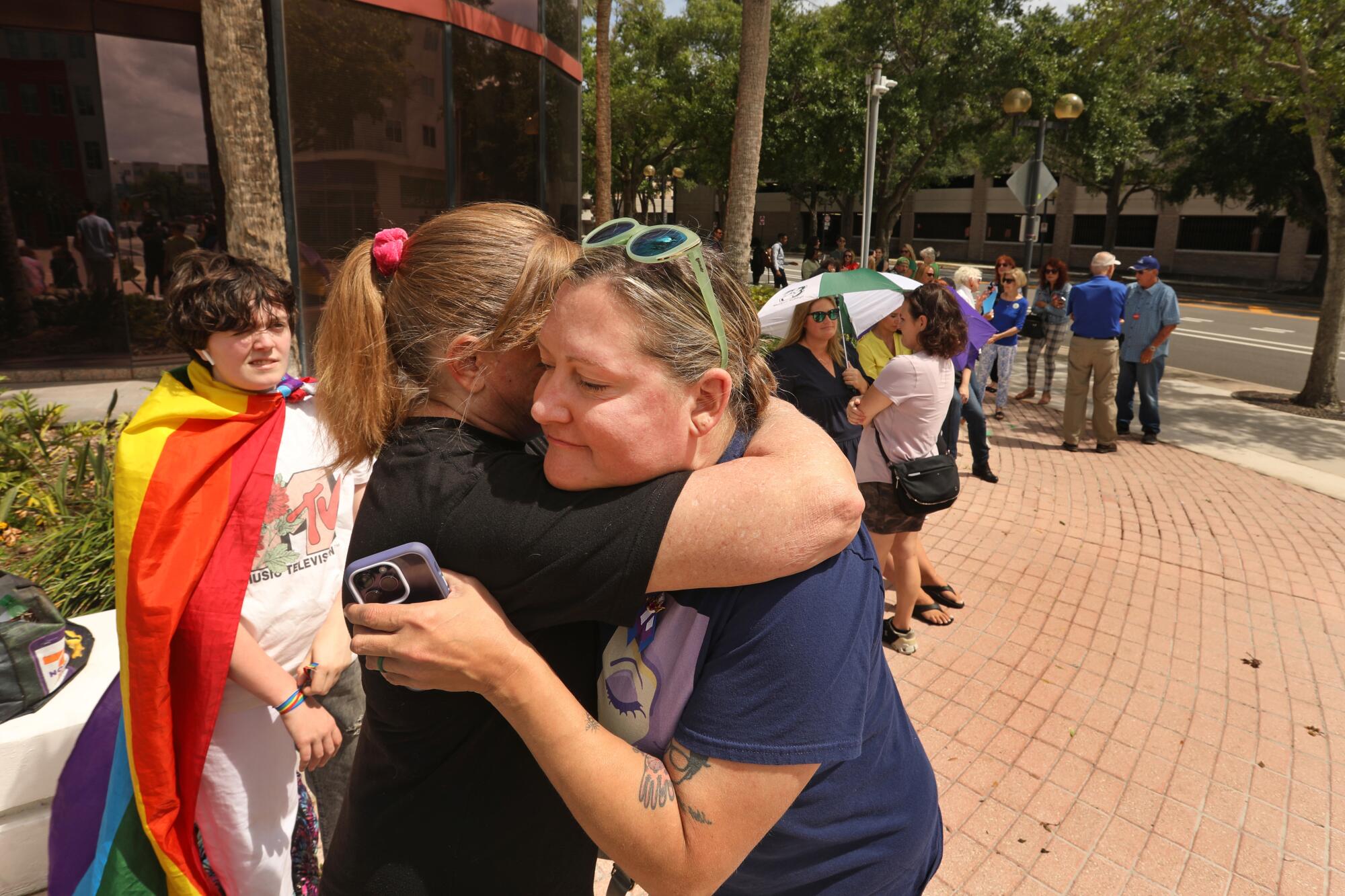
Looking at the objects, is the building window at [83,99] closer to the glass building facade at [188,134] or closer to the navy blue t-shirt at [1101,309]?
the glass building facade at [188,134]

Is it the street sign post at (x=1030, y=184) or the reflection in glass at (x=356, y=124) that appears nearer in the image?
the reflection in glass at (x=356, y=124)

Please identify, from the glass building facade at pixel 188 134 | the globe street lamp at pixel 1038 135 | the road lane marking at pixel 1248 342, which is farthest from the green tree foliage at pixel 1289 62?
the glass building facade at pixel 188 134

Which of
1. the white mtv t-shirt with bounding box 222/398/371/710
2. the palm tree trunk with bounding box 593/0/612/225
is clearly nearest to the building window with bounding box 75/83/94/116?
the palm tree trunk with bounding box 593/0/612/225

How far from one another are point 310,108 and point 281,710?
858 centimetres

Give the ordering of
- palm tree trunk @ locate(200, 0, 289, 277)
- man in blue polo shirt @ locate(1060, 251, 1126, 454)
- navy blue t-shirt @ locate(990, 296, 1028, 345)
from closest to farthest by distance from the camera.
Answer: palm tree trunk @ locate(200, 0, 289, 277) < man in blue polo shirt @ locate(1060, 251, 1126, 454) < navy blue t-shirt @ locate(990, 296, 1028, 345)

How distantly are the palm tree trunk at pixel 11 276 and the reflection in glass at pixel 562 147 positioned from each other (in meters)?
6.72

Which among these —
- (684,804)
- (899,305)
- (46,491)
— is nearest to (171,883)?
(684,804)

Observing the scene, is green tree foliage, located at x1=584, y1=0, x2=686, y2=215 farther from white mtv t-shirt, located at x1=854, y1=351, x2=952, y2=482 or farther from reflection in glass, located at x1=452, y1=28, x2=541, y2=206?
white mtv t-shirt, located at x1=854, y1=351, x2=952, y2=482

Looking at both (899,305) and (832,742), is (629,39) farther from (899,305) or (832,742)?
(832,742)

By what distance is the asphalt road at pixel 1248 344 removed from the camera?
14.9m

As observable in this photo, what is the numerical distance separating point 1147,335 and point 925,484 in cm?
659

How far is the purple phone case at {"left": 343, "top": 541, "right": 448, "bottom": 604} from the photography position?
113 centimetres

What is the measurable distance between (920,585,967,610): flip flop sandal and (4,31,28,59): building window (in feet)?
38.2

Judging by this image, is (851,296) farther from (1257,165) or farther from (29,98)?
(1257,165)
